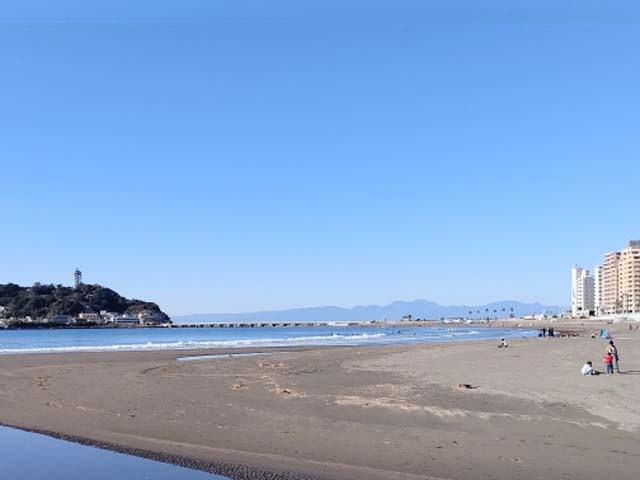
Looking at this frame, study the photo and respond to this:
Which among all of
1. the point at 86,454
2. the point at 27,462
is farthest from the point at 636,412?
the point at 27,462

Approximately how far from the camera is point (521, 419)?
1372 centimetres

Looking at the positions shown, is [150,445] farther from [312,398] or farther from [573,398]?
[573,398]

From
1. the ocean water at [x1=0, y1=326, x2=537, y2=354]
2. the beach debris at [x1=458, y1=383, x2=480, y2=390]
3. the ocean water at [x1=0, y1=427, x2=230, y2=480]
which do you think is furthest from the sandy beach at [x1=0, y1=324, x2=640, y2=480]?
the ocean water at [x1=0, y1=326, x2=537, y2=354]

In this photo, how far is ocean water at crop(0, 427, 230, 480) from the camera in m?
10.3

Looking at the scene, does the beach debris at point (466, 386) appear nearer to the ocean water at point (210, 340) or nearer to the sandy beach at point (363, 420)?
the sandy beach at point (363, 420)

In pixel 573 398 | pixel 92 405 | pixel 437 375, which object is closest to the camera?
pixel 573 398

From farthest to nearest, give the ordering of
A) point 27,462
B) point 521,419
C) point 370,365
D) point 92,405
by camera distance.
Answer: point 370,365
point 92,405
point 521,419
point 27,462

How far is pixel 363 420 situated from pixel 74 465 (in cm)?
603

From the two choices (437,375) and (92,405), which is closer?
(92,405)

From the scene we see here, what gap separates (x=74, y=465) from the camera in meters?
11.1

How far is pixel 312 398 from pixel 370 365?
43.6 ft

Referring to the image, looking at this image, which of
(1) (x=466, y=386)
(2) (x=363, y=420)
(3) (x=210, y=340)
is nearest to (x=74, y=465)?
(2) (x=363, y=420)

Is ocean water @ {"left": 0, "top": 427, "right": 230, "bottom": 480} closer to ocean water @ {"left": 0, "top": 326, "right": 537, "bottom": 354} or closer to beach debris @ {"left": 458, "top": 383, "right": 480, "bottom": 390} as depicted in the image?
beach debris @ {"left": 458, "top": 383, "right": 480, "bottom": 390}

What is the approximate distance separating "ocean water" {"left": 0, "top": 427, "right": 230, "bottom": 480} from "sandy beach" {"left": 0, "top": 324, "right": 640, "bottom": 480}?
43 cm
